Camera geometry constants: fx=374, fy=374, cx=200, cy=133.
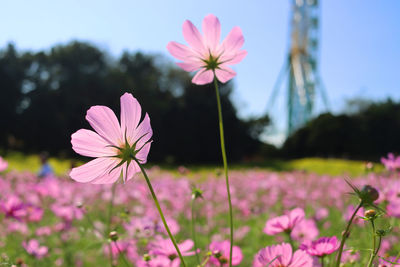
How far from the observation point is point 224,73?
608 mm

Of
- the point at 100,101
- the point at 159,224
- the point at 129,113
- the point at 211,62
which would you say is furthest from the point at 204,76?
the point at 100,101

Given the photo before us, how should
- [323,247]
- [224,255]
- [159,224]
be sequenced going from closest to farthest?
[323,247] → [224,255] → [159,224]

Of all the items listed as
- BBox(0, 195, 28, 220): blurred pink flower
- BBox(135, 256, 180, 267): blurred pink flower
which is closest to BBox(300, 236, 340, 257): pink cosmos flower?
BBox(135, 256, 180, 267): blurred pink flower

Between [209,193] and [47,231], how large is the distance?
1994 mm

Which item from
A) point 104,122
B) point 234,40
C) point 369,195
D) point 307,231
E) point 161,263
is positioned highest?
point 234,40

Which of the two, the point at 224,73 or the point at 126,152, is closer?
the point at 126,152

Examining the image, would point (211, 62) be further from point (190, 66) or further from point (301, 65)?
point (301, 65)

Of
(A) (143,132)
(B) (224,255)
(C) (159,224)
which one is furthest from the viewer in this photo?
(C) (159,224)

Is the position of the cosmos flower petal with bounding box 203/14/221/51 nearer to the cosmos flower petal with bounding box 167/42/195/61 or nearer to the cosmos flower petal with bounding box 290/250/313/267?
the cosmos flower petal with bounding box 167/42/195/61

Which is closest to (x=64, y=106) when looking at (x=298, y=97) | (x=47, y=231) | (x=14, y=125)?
(x=14, y=125)

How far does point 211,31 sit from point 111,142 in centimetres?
24

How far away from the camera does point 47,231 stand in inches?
73.5

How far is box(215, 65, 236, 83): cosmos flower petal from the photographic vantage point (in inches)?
23.2

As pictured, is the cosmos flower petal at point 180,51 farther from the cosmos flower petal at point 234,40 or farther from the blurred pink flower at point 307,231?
the blurred pink flower at point 307,231
